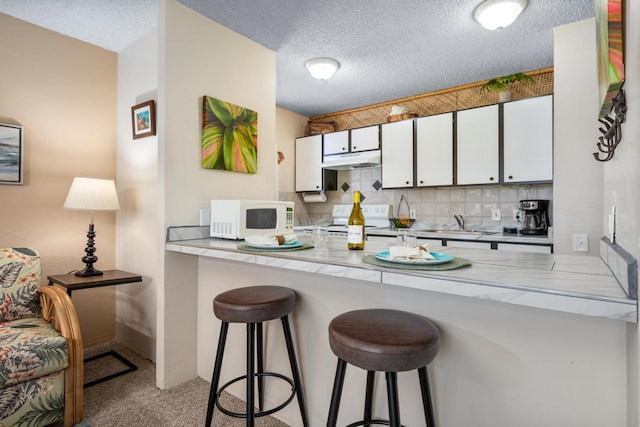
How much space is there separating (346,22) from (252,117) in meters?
0.95

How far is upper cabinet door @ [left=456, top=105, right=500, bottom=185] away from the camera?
9.94ft

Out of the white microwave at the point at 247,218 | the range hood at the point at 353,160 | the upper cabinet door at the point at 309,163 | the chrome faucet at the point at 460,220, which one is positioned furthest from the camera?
the upper cabinet door at the point at 309,163

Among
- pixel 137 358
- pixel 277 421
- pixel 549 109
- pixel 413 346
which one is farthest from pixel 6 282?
pixel 549 109

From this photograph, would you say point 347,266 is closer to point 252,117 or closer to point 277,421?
point 277,421

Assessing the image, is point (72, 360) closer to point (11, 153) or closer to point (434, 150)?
point (11, 153)

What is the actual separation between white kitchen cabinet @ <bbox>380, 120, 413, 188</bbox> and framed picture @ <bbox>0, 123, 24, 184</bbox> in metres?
3.14

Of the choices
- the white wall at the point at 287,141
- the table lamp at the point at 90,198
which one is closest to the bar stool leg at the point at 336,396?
the table lamp at the point at 90,198

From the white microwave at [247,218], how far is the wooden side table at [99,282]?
767 mm

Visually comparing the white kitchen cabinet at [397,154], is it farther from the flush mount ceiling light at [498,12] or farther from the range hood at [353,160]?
the flush mount ceiling light at [498,12]

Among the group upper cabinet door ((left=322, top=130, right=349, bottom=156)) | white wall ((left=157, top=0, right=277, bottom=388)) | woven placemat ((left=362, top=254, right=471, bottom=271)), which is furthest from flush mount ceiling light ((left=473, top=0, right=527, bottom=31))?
upper cabinet door ((left=322, top=130, right=349, bottom=156))

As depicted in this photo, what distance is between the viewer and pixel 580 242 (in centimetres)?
205

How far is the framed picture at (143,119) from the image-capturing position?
2469 millimetres

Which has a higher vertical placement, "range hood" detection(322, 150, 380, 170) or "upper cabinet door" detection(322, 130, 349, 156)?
"upper cabinet door" detection(322, 130, 349, 156)

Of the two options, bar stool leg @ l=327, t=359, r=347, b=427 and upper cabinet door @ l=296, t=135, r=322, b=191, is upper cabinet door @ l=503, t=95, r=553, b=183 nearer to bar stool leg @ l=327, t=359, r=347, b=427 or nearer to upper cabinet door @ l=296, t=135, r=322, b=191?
upper cabinet door @ l=296, t=135, r=322, b=191
